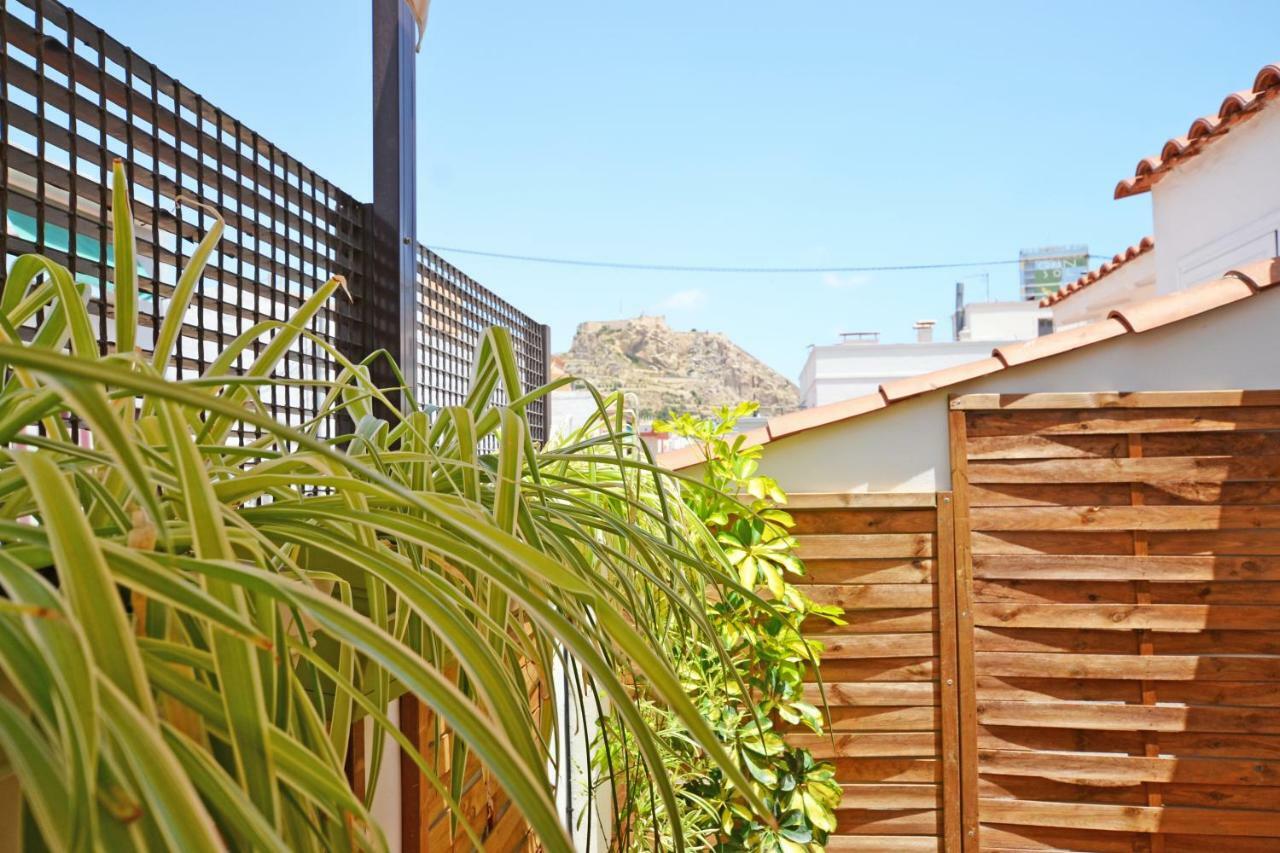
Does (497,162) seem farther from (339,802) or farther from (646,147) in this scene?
(339,802)

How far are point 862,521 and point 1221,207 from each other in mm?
2605

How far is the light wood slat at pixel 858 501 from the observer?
3.04m

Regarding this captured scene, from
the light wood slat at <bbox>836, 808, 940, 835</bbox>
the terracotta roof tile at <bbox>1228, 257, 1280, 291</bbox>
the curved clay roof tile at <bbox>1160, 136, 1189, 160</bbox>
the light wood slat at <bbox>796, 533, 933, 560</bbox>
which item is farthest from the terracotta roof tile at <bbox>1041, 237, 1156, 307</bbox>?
the light wood slat at <bbox>836, 808, 940, 835</bbox>

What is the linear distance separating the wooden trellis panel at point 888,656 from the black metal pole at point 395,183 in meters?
1.70

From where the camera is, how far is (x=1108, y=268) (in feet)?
20.5

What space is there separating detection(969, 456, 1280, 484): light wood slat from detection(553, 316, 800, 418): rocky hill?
113 ft

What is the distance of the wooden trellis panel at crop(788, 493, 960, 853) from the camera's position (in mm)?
3041

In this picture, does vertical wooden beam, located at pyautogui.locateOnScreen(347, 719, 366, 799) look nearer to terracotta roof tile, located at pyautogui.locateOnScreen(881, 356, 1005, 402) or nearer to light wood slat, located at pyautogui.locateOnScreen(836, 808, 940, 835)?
terracotta roof tile, located at pyautogui.locateOnScreen(881, 356, 1005, 402)

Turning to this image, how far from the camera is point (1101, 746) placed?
3035 millimetres

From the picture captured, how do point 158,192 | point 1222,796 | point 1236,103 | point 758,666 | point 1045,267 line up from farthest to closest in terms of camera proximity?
1. point 1045,267
2. point 1236,103
3. point 1222,796
4. point 758,666
5. point 158,192

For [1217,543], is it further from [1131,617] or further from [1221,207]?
[1221,207]

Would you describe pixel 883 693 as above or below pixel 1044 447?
below

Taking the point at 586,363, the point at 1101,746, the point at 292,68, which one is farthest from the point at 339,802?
the point at 586,363

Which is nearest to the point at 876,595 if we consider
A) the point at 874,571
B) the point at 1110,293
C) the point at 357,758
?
the point at 874,571
